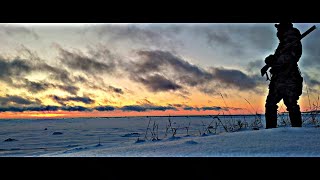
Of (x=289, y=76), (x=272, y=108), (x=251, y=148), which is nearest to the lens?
(x=251, y=148)

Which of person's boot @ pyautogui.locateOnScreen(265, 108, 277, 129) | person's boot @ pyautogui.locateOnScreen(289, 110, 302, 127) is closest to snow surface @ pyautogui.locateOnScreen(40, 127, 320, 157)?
person's boot @ pyautogui.locateOnScreen(289, 110, 302, 127)

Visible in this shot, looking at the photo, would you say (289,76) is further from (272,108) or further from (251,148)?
(251,148)

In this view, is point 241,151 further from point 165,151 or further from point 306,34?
point 306,34

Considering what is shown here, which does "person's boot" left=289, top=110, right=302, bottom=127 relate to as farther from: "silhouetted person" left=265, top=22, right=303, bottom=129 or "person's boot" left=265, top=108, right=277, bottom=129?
"person's boot" left=265, top=108, right=277, bottom=129

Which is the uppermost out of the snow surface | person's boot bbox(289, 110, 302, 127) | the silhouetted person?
the silhouetted person

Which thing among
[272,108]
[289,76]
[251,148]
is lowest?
[251,148]

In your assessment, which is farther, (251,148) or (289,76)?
(289,76)

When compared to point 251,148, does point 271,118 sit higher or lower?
higher

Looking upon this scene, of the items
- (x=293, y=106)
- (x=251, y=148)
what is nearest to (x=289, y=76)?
(x=293, y=106)

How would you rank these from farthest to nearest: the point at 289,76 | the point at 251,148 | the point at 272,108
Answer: the point at 272,108
the point at 289,76
the point at 251,148

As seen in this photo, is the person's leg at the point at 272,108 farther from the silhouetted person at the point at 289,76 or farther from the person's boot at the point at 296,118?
the person's boot at the point at 296,118
